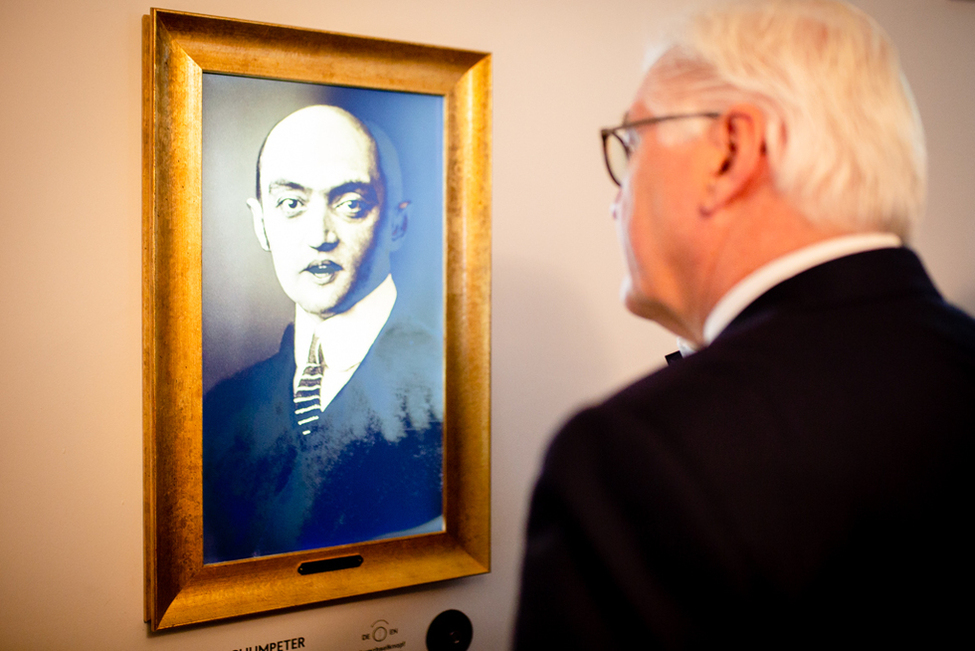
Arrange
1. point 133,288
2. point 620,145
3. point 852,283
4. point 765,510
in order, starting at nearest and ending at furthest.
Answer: point 765,510 → point 852,283 → point 620,145 → point 133,288

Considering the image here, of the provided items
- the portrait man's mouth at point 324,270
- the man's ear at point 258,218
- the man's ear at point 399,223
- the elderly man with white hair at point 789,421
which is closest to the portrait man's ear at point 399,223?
the man's ear at point 399,223

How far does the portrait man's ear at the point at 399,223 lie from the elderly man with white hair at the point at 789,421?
0.69m

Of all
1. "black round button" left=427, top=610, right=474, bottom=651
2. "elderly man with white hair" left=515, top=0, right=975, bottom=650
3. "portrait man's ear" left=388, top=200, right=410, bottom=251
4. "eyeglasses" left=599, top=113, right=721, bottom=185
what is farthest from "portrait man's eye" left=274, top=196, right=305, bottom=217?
"black round button" left=427, top=610, right=474, bottom=651

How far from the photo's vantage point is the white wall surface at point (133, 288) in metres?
1.02

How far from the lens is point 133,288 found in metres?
1.07

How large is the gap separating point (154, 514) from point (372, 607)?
1.52 feet

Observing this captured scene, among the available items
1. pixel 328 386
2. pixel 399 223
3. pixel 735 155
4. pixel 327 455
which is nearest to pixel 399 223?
pixel 399 223

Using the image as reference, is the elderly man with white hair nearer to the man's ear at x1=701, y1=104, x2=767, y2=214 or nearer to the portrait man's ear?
the man's ear at x1=701, y1=104, x2=767, y2=214

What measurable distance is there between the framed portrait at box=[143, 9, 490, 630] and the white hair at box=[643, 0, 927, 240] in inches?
27.8

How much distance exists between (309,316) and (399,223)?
0.25m

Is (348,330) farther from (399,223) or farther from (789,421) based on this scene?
(789,421)

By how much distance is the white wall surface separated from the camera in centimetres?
102

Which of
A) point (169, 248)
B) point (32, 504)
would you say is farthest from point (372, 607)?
point (169, 248)

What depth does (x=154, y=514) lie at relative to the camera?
40.3 inches
